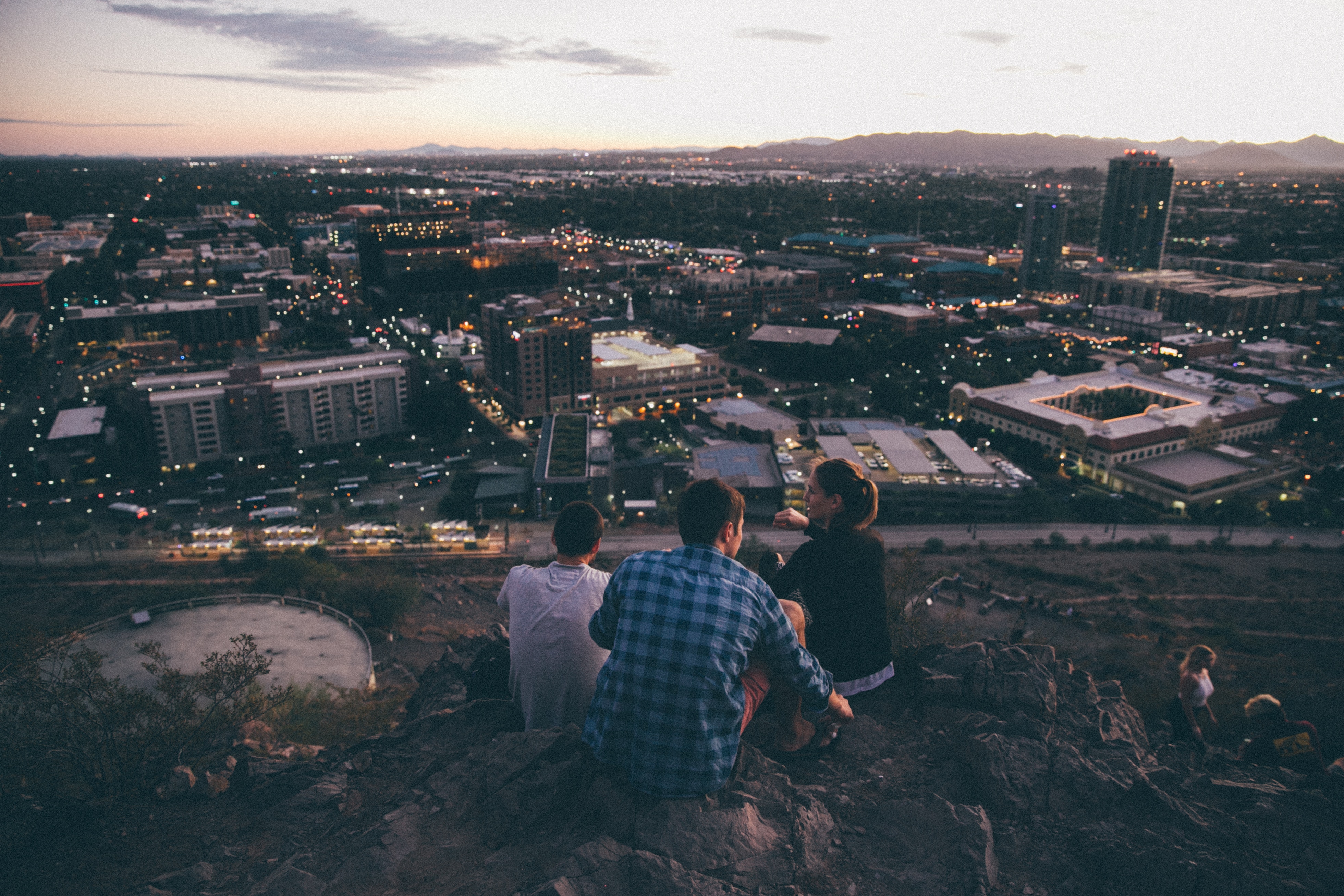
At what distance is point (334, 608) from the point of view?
1114cm

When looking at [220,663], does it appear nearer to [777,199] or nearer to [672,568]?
[672,568]

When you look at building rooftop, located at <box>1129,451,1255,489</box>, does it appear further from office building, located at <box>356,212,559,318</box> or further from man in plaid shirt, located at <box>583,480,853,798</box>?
office building, located at <box>356,212,559,318</box>

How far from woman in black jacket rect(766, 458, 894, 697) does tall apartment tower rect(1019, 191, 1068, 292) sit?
3823cm

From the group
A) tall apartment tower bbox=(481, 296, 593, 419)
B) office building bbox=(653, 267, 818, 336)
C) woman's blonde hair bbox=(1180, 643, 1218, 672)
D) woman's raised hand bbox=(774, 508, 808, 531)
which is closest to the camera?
woman's raised hand bbox=(774, 508, 808, 531)

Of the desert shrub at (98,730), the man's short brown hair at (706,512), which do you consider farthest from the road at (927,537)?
the man's short brown hair at (706,512)

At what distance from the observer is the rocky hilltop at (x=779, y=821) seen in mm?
1986

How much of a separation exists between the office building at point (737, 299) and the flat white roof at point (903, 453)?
13051 millimetres

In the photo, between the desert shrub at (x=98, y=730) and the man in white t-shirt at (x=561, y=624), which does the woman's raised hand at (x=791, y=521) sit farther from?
the desert shrub at (x=98, y=730)

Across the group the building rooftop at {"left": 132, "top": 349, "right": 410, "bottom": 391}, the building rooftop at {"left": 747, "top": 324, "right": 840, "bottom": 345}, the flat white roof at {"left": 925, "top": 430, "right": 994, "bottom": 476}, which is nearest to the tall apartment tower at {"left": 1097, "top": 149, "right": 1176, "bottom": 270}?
the building rooftop at {"left": 747, "top": 324, "right": 840, "bottom": 345}

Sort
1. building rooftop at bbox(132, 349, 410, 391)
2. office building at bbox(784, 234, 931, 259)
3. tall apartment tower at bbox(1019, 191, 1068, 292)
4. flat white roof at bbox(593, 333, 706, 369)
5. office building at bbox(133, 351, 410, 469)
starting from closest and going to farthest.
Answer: office building at bbox(133, 351, 410, 469) < building rooftop at bbox(132, 349, 410, 391) < flat white roof at bbox(593, 333, 706, 369) < tall apartment tower at bbox(1019, 191, 1068, 292) < office building at bbox(784, 234, 931, 259)

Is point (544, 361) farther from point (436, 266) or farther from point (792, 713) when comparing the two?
point (436, 266)

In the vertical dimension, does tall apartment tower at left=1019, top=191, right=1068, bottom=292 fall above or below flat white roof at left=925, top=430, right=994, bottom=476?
above

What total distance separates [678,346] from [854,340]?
241 inches

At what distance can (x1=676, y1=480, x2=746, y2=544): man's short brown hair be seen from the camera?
1.89 meters
